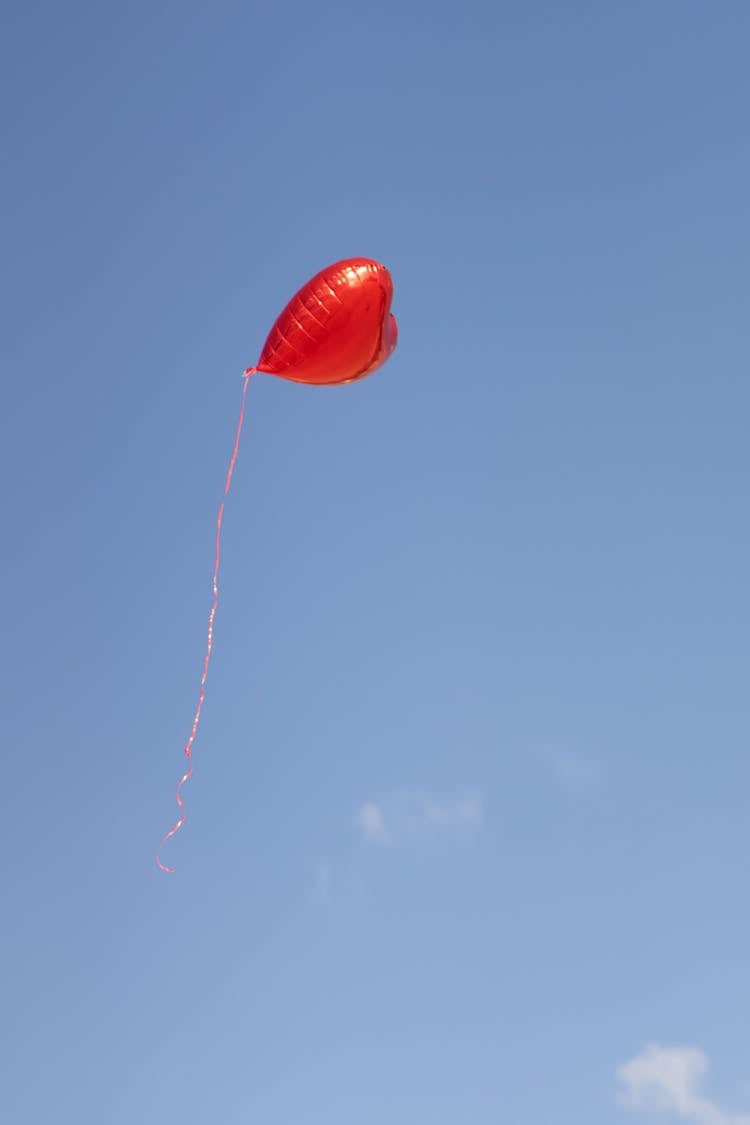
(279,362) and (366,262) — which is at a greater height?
(366,262)

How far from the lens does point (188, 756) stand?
54.0ft

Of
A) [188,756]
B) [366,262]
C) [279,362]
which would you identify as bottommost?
[188,756]

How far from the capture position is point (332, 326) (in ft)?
54.7

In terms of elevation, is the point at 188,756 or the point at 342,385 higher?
the point at 342,385

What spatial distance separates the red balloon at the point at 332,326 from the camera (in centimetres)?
1670

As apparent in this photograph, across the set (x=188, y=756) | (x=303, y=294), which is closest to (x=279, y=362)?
(x=303, y=294)

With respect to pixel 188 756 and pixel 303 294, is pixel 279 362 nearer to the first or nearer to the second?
pixel 303 294

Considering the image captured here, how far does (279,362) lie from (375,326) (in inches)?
49.3

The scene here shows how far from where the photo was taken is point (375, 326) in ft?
55.9

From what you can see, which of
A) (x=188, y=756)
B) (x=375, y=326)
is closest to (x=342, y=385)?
(x=375, y=326)

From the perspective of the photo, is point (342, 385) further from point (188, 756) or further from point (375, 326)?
point (188, 756)

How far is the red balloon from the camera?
16703 millimetres

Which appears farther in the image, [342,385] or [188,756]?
[342,385]

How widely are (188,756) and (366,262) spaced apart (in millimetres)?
6355
